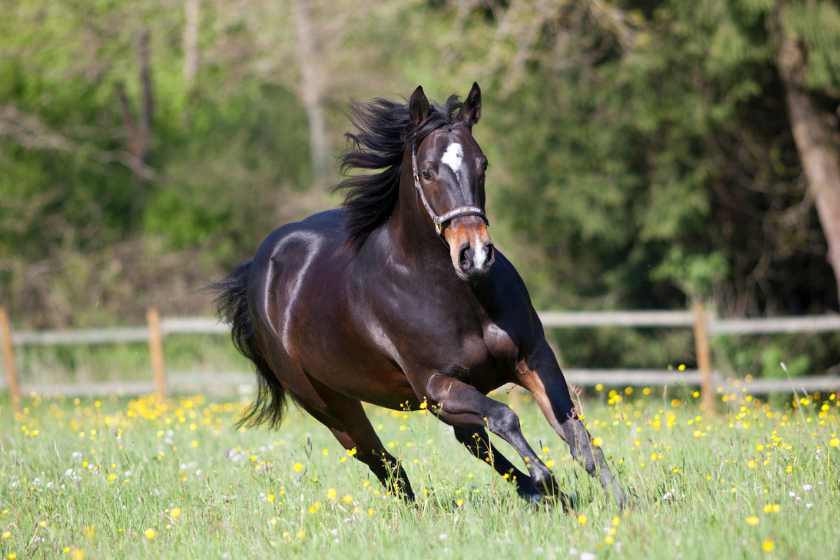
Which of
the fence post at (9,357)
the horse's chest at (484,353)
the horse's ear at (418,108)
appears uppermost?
the horse's ear at (418,108)

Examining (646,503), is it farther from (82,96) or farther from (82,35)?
(82,96)

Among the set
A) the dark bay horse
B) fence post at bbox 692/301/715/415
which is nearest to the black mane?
the dark bay horse

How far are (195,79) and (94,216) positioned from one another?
14.7 feet

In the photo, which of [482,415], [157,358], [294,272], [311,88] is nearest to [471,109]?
[482,415]

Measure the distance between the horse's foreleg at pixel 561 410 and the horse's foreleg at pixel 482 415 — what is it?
194 mm

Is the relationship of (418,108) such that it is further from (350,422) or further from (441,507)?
(350,422)

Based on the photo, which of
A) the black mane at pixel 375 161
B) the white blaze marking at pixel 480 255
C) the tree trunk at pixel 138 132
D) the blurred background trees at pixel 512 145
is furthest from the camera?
the tree trunk at pixel 138 132

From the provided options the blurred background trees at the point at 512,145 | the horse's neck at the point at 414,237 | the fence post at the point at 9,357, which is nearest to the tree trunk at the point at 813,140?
the blurred background trees at the point at 512,145

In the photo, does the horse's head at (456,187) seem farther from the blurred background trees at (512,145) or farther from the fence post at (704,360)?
the fence post at (704,360)

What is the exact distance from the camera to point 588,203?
13609 mm

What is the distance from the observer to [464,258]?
3.38 metres

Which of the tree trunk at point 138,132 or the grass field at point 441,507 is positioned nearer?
the grass field at point 441,507

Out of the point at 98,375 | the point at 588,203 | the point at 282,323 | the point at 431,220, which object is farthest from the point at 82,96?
the point at 431,220

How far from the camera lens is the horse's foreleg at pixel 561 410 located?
3541 mm
